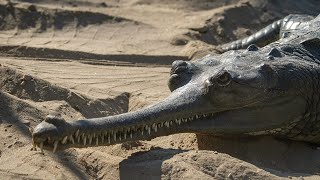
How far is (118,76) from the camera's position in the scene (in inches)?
254

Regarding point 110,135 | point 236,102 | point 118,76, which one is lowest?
point 118,76

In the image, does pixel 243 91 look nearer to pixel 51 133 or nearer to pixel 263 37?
pixel 51 133

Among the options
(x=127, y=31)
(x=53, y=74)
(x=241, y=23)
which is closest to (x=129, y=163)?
(x=53, y=74)

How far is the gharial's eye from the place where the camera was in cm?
461

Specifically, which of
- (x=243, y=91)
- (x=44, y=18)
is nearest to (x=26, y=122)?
(x=243, y=91)

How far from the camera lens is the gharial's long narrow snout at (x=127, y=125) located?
3740 mm

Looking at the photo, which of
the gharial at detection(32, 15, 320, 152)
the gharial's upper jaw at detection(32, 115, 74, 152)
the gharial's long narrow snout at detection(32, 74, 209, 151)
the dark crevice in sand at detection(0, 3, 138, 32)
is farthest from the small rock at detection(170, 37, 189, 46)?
Result: the gharial's upper jaw at detection(32, 115, 74, 152)

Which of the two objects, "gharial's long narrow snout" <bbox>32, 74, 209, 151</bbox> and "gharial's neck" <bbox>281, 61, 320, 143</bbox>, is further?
"gharial's neck" <bbox>281, 61, 320, 143</bbox>

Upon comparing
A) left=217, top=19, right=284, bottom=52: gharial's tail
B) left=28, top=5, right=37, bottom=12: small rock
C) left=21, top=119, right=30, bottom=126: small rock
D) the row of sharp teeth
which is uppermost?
left=28, top=5, right=37, bottom=12: small rock

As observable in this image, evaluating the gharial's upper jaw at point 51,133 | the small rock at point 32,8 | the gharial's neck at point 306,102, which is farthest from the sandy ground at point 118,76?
the gharial's upper jaw at point 51,133

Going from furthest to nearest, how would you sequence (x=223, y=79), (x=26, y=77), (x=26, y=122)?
(x=26, y=77) < (x=223, y=79) < (x=26, y=122)

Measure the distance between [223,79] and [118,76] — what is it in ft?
6.69

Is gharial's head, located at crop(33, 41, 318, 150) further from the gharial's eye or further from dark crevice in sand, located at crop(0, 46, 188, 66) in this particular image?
dark crevice in sand, located at crop(0, 46, 188, 66)

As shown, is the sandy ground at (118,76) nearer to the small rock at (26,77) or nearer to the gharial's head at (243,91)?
the small rock at (26,77)
